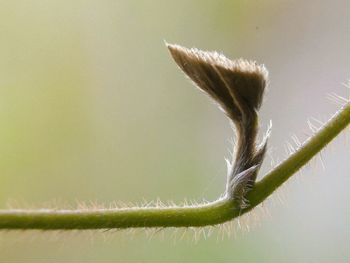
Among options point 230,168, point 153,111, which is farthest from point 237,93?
point 153,111

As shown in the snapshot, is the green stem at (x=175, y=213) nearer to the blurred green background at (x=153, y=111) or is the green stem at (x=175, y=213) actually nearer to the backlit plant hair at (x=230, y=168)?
the backlit plant hair at (x=230, y=168)

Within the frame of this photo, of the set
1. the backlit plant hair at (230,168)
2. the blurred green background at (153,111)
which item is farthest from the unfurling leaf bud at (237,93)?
the blurred green background at (153,111)

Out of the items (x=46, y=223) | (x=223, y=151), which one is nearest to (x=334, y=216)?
(x=223, y=151)

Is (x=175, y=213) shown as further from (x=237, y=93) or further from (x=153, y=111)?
(x=153, y=111)

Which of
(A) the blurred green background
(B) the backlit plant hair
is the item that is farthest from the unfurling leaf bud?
(A) the blurred green background

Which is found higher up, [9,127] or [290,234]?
[9,127]

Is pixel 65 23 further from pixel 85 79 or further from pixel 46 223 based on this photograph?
pixel 46 223
